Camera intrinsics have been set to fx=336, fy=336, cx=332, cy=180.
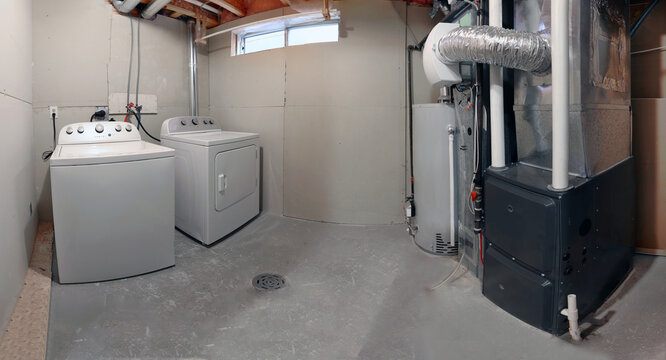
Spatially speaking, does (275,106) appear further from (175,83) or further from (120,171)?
(120,171)

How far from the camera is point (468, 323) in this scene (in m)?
1.60

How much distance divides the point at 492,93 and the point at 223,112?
267cm

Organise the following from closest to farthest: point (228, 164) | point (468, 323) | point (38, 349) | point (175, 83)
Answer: point (38, 349) → point (468, 323) → point (228, 164) → point (175, 83)

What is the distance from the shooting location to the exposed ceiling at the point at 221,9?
2832 millimetres

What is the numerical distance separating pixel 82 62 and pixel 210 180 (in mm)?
1570

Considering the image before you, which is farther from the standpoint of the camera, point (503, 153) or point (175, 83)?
point (175, 83)

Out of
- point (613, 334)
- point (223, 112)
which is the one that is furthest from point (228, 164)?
point (613, 334)

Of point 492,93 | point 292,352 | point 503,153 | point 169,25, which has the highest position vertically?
point 169,25

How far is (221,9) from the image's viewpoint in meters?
3.36

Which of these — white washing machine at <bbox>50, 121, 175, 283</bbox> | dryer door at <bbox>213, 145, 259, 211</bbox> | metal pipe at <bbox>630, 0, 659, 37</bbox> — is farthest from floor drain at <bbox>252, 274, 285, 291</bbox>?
metal pipe at <bbox>630, 0, 659, 37</bbox>

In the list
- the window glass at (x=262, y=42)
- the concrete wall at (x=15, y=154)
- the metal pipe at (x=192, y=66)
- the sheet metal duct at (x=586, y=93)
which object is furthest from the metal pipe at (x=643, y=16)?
the concrete wall at (x=15, y=154)

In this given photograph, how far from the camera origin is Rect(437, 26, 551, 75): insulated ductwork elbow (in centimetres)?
153

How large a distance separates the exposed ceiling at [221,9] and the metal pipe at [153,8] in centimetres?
7

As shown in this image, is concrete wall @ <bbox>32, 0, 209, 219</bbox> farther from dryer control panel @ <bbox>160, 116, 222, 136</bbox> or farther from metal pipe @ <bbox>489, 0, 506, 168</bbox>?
metal pipe @ <bbox>489, 0, 506, 168</bbox>
